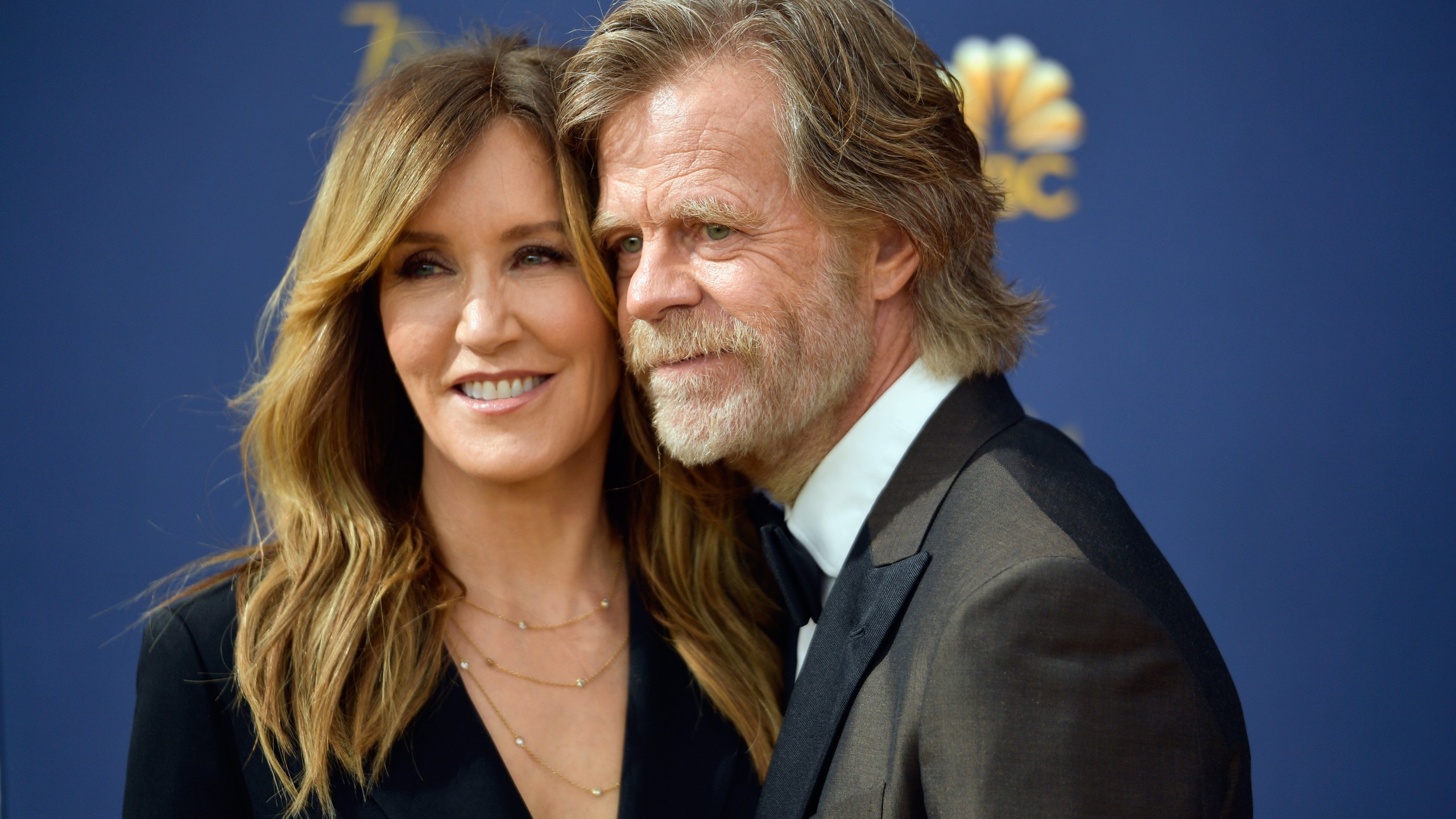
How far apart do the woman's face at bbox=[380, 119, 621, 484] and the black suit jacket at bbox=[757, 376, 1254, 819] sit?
61 centimetres

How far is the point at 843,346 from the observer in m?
1.96

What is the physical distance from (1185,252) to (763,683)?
184 centimetres

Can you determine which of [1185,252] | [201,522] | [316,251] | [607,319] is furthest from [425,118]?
[1185,252]

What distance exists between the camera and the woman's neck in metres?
2.08

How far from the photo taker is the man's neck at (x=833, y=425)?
2.01m

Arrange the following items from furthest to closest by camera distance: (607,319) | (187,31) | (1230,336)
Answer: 1. (1230,336)
2. (187,31)
3. (607,319)

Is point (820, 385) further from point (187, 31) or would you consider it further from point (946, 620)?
point (187, 31)

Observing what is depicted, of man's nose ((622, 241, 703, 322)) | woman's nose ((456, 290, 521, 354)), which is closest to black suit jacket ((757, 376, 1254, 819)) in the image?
man's nose ((622, 241, 703, 322))

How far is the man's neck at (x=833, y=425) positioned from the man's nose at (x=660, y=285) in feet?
1.08

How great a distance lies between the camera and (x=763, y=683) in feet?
6.89

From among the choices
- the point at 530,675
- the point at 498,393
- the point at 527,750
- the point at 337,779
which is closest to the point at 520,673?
the point at 530,675

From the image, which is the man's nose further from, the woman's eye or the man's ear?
the man's ear

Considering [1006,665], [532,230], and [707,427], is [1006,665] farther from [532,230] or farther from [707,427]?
[532,230]

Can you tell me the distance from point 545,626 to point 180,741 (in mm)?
647
